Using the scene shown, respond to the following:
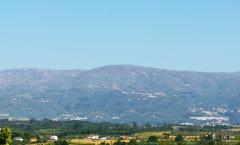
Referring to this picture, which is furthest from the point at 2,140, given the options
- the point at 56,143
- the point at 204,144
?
the point at 204,144

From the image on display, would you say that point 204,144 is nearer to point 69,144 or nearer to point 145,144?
point 145,144

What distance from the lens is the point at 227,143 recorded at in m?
199

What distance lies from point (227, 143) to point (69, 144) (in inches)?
1853

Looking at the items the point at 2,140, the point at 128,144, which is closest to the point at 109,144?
the point at 128,144

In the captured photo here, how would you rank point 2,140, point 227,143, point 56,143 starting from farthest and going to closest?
point 227,143
point 56,143
point 2,140

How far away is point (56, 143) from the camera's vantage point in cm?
18662

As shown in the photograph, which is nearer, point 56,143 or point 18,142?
point 56,143

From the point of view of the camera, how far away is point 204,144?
637 ft

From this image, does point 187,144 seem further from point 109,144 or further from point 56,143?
point 56,143

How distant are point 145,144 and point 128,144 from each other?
15.7 feet

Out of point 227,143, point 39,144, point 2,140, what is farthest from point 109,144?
point 2,140

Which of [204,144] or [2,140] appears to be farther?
[204,144]

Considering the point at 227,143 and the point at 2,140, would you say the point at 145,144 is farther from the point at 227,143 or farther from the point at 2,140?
the point at 2,140

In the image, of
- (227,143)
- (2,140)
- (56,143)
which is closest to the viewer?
(2,140)
